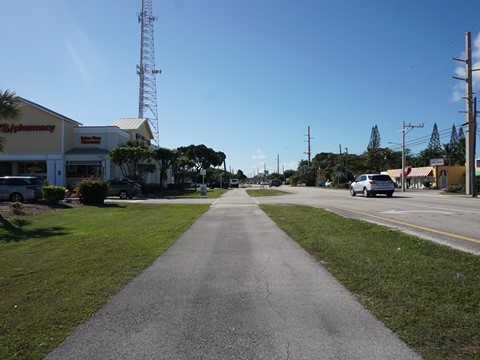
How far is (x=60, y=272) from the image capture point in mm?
7211

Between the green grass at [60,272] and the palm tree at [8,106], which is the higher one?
the palm tree at [8,106]

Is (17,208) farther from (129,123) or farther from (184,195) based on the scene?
(129,123)

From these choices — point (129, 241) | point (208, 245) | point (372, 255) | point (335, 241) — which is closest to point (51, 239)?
point (129, 241)

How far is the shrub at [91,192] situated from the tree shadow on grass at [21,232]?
1049cm

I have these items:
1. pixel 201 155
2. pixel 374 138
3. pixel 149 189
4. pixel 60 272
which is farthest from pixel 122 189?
pixel 374 138

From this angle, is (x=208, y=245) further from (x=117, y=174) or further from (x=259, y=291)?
(x=117, y=174)

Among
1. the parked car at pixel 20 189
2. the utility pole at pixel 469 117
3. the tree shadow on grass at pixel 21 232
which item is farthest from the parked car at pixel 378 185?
the tree shadow on grass at pixel 21 232

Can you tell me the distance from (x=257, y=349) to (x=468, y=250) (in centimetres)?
588

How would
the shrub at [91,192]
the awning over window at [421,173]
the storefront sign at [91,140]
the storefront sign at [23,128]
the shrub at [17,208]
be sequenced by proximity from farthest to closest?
the awning over window at [421,173]
the storefront sign at [91,140]
the storefront sign at [23,128]
the shrub at [91,192]
the shrub at [17,208]

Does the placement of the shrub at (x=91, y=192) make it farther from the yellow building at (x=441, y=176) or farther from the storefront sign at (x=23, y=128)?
the yellow building at (x=441, y=176)

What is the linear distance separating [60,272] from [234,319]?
3883 millimetres

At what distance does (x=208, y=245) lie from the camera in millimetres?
9977

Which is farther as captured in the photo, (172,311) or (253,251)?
(253,251)

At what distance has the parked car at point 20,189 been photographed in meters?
24.1
